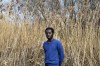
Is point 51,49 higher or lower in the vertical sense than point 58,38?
lower

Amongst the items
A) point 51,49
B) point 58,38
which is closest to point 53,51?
point 51,49

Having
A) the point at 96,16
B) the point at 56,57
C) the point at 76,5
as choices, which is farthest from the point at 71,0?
the point at 56,57

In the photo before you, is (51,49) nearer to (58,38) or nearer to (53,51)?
(53,51)

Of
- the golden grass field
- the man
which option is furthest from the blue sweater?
the golden grass field

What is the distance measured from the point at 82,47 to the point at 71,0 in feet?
6.95

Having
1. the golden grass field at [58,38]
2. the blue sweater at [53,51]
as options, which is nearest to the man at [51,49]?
the blue sweater at [53,51]

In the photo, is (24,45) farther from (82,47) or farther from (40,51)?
(82,47)

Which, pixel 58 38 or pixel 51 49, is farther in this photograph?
pixel 58 38

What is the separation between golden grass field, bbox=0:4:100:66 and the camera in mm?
7082

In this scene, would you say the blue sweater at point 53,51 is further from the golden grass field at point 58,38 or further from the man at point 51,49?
the golden grass field at point 58,38

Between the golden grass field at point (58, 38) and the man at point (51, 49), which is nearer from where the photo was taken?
the man at point (51, 49)

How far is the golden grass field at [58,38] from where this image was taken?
23.2ft

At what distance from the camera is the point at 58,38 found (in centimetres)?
738

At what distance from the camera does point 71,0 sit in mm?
9016
